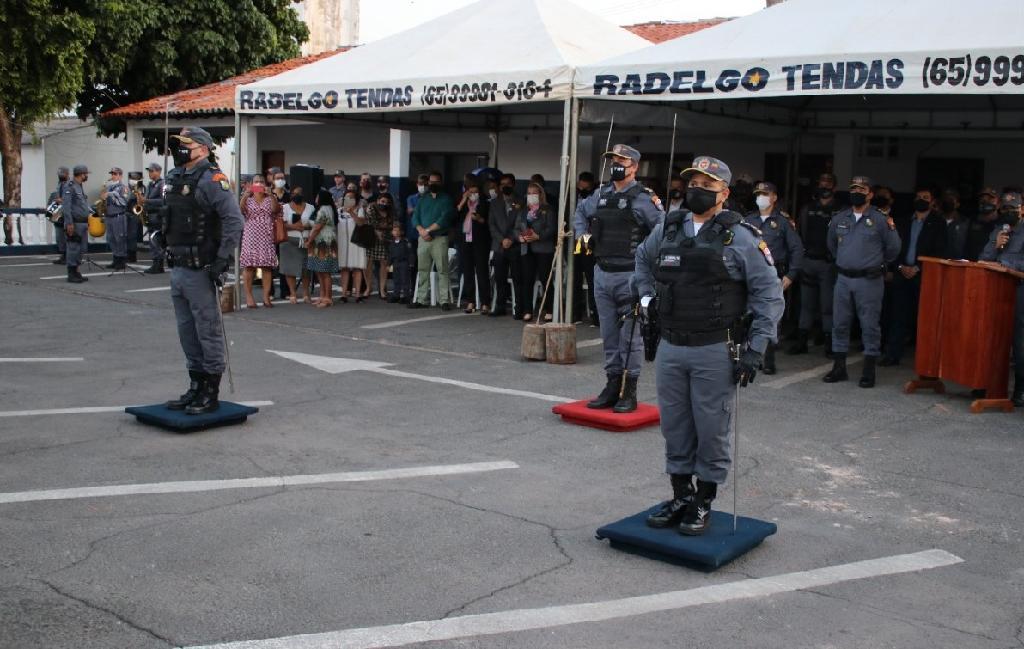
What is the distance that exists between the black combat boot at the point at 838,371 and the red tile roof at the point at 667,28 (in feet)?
36.1

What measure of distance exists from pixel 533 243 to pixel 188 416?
6869 millimetres

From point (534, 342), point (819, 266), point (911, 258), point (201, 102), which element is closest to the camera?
point (534, 342)

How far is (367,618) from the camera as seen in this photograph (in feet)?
15.0

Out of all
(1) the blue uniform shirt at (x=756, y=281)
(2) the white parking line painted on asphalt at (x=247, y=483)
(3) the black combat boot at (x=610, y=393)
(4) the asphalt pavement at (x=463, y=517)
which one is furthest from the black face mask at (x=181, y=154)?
(1) the blue uniform shirt at (x=756, y=281)

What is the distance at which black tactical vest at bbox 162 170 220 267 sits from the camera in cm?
802

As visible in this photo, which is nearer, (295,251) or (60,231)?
(295,251)

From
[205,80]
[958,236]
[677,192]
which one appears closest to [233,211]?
[677,192]

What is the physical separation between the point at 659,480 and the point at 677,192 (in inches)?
215

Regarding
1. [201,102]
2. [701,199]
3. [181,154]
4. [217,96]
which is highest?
[217,96]

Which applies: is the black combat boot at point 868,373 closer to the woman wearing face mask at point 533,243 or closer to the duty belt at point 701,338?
the woman wearing face mask at point 533,243

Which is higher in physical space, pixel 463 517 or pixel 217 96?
pixel 217 96

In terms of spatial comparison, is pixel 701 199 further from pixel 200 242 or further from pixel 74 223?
pixel 74 223

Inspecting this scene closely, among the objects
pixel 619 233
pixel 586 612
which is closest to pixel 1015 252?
pixel 619 233

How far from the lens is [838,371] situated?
1055 centimetres
